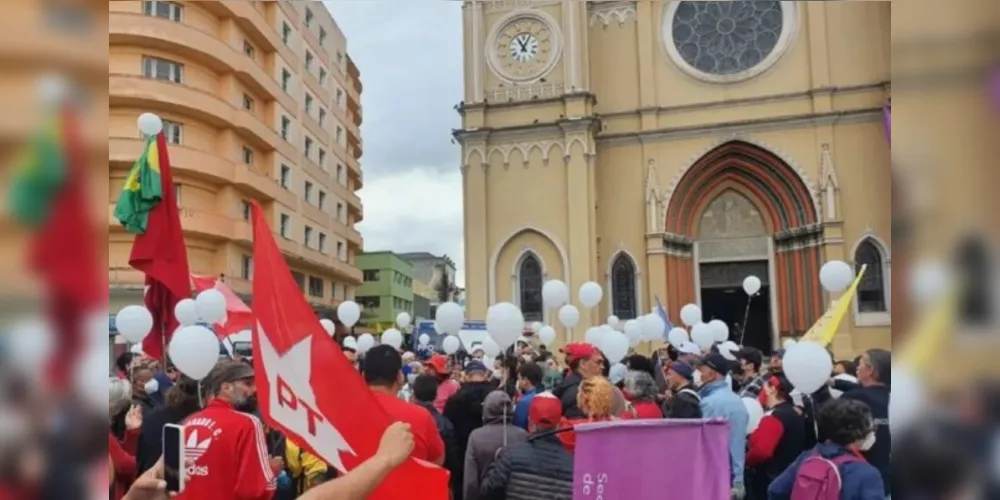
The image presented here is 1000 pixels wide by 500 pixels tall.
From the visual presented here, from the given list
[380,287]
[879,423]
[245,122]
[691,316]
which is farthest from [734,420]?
[380,287]

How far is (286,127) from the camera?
2739 centimetres

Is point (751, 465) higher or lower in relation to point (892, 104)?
lower

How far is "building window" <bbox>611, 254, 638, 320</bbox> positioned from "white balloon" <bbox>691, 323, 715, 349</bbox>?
8564 millimetres

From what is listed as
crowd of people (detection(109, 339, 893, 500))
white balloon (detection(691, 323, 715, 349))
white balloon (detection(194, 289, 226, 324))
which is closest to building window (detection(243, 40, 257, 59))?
white balloon (detection(691, 323, 715, 349))

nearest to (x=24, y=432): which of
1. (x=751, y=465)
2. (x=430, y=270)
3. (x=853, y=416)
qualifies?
(x=853, y=416)

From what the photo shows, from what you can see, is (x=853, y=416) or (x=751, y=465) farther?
(x=751, y=465)

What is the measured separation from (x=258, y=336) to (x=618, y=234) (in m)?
18.0

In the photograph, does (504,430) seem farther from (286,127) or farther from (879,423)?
(286,127)

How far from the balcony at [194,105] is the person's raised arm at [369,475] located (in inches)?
756

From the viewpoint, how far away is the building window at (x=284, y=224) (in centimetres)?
2598

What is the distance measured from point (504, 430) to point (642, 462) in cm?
109

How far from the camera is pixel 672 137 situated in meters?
19.8

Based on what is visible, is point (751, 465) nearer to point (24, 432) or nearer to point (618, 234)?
point (24, 432)

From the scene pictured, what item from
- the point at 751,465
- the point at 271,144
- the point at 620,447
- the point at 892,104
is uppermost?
the point at 271,144
